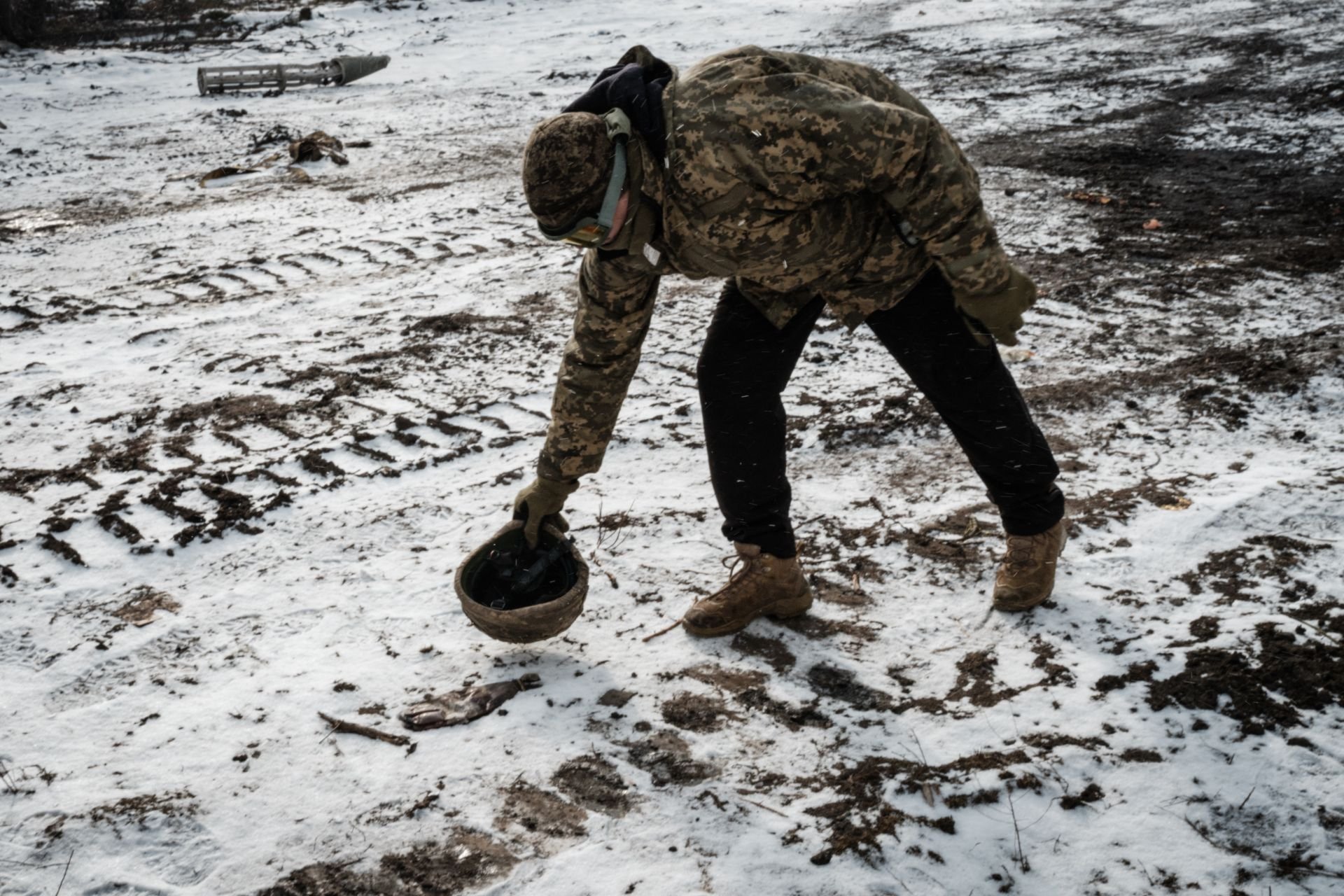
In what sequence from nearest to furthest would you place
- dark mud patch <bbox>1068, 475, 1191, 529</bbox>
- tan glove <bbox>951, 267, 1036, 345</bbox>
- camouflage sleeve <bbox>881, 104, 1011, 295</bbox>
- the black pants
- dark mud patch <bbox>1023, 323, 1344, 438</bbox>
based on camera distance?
camouflage sleeve <bbox>881, 104, 1011, 295</bbox>, tan glove <bbox>951, 267, 1036, 345</bbox>, the black pants, dark mud patch <bbox>1068, 475, 1191, 529</bbox>, dark mud patch <bbox>1023, 323, 1344, 438</bbox>

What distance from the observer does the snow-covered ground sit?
1.97m

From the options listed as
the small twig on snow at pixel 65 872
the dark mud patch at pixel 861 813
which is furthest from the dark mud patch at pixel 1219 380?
the small twig on snow at pixel 65 872

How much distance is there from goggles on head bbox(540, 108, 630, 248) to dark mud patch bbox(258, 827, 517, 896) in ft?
4.30

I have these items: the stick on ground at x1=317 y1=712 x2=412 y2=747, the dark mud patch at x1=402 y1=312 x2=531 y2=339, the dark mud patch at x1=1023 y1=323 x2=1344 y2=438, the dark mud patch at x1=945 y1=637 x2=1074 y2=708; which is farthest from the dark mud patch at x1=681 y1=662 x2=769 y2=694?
the dark mud patch at x1=402 y1=312 x2=531 y2=339

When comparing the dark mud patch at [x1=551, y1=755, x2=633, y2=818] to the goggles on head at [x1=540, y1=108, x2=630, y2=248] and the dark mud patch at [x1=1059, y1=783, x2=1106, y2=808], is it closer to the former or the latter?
the dark mud patch at [x1=1059, y1=783, x2=1106, y2=808]

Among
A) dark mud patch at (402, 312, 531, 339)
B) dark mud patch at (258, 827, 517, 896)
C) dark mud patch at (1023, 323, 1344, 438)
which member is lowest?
dark mud patch at (258, 827, 517, 896)

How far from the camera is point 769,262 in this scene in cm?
207

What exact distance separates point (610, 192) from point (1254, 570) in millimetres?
2127

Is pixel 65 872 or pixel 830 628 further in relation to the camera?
pixel 830 628

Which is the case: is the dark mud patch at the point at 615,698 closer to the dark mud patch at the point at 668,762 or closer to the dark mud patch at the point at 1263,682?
the dark mud patch at the point at 668,762

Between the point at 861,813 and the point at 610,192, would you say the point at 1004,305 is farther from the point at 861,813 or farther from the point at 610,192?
the point at 861,813

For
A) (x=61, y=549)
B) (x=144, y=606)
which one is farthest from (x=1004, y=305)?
(x=61, y=549)

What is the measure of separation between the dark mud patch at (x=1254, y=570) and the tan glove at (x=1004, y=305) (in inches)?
42.0

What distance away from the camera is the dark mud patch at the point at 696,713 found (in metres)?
2.31
